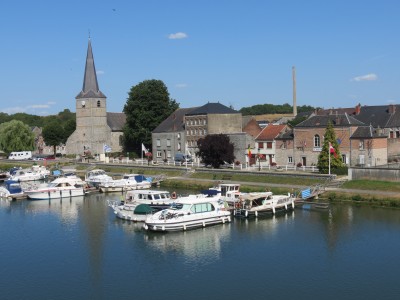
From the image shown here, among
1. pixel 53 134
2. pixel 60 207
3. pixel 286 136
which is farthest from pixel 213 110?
pixel 53 134

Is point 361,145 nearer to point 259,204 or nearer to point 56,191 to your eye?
point 259,204

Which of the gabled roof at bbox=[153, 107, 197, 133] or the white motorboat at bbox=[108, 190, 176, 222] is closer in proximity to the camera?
the white motorboat at bbox=[108, 190, 176, 222]

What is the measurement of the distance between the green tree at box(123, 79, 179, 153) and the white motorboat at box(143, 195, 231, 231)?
157 ft

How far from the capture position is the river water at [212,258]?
26.8 metres

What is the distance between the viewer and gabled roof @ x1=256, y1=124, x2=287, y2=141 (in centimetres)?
6881

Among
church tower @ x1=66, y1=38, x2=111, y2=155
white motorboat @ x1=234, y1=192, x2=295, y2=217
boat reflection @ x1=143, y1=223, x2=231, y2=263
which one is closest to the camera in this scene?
boat reflection @ x1=143, y1=223, x2=231, y2=263

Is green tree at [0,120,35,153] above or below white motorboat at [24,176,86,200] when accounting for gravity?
above

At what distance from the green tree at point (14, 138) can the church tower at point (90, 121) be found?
13.4 meters

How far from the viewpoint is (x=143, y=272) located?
30.0 m

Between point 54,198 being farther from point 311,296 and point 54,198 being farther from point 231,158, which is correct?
point 311,296

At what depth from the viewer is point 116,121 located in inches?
4035

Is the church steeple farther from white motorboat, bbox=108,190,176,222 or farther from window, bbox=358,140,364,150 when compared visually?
white motorboat, bbox=108,190,176,222

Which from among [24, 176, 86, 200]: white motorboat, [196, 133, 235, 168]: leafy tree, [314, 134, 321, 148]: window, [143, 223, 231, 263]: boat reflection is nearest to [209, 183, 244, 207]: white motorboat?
[143, 223, 231, 263]: boat reflection

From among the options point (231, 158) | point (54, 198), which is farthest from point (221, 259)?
point (231, 158)
